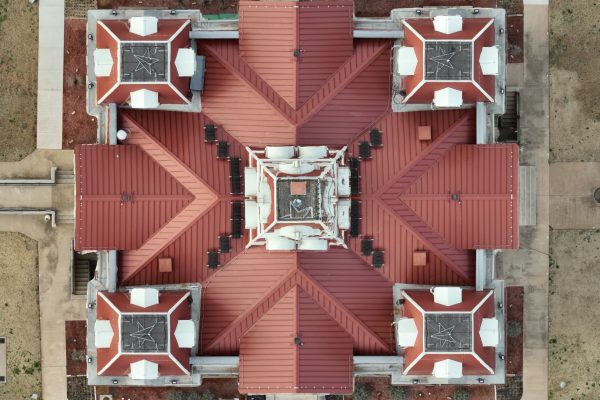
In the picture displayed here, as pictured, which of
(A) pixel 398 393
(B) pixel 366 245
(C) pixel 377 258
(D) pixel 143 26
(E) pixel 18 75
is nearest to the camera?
(D) pixel 143 26

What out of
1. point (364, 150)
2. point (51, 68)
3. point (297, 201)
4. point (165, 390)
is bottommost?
point (165, 390)

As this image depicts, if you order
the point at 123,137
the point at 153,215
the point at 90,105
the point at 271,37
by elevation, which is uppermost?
the point at 271,37

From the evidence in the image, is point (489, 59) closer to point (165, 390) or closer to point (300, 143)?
point (300, 143)

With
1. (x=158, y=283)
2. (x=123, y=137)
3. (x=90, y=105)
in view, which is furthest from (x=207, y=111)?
(x=158, y=283)

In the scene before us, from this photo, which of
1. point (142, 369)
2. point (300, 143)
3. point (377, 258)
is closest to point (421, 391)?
point (377, 258)

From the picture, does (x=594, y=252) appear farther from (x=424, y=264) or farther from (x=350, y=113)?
(x=350, y=113)

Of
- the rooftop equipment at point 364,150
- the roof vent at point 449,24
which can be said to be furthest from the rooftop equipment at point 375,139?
the roof vent at point 449,24
